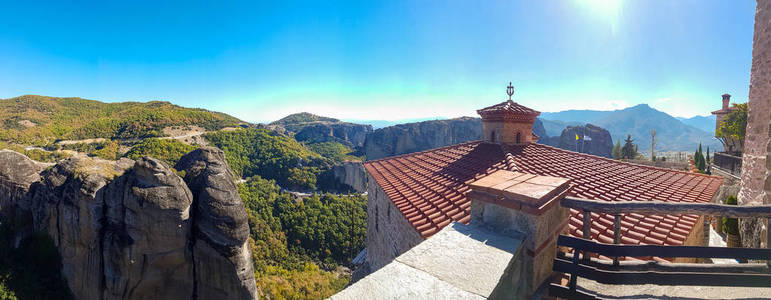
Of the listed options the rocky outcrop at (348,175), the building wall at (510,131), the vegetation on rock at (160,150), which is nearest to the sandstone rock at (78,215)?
the building wall at (510,131)

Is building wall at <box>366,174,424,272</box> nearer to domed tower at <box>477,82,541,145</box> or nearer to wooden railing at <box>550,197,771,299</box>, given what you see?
wooden railing at <box>550,197,771,299</box>

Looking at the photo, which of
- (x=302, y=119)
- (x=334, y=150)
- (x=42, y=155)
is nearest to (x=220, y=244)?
(x=42, y=155)

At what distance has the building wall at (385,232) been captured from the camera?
6148 mm

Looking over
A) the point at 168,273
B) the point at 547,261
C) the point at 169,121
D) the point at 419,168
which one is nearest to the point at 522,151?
the point at 419,168

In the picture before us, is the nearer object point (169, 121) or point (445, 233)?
point (445, 233)

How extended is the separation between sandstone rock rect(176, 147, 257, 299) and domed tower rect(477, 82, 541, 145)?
11002mm

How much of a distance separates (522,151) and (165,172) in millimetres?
14252

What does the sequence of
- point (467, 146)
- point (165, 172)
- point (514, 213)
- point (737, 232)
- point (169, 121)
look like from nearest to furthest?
point (514, 213), point (737, 232), point (467, 146), point (165, 172), point (169, 121)

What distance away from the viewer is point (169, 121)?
174ft

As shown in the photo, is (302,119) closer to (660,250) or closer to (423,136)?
(423,136)

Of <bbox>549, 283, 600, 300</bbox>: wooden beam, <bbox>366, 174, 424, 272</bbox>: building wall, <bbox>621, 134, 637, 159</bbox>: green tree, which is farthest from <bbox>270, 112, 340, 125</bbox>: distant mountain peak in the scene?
<bbox>549, 283, 600, 300</bbox>: wooden beam

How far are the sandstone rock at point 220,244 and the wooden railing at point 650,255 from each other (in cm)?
1284

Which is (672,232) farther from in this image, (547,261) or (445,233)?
(445,233)

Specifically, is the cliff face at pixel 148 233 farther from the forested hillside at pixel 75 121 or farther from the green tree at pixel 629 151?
the green tree at pixel 629 151
